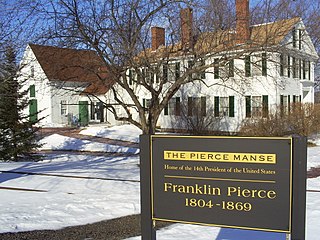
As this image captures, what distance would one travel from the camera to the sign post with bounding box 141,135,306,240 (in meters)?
3.65

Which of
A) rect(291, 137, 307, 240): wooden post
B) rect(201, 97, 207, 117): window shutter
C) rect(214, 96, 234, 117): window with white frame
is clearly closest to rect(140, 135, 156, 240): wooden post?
rect(291, 137, 307, 240): wooden post

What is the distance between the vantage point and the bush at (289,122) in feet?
66.8

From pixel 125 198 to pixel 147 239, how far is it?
144 inches

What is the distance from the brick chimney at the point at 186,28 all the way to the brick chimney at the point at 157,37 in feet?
2.06

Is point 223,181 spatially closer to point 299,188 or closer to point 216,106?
point 299,188

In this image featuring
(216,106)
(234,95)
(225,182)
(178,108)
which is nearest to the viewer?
(225,182)

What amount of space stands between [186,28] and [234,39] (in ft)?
4.80

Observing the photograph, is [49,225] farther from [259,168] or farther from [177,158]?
[259,168]

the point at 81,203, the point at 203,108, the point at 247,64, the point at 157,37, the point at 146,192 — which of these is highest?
the point at 157,37

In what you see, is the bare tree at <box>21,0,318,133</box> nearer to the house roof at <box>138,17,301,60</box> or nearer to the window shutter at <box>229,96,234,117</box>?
the house roof at <box>138,17,301,60</box>

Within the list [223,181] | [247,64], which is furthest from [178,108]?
[223,181]

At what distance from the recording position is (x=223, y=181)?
391 centimetres

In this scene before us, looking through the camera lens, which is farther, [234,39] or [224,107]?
[224,107]

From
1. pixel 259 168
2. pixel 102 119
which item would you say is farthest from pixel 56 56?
pixel 102 119
